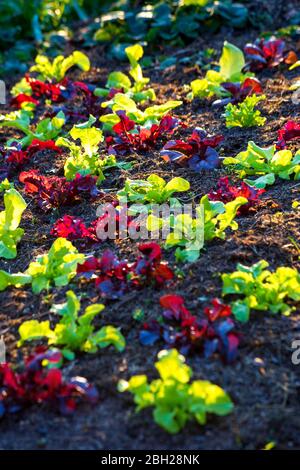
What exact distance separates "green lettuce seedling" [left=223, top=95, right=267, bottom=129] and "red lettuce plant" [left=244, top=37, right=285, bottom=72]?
0.90 metres

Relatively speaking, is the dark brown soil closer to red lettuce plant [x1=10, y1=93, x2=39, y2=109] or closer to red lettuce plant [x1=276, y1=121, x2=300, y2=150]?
red lettuce plant [x1=276, y1=121, x2=300, y2=150]

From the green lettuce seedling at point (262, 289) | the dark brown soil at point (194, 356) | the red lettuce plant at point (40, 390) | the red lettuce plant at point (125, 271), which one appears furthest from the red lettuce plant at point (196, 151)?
the red lettuce plant at point (40, 390)

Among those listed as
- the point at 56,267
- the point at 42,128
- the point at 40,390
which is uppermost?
the point at 42,128

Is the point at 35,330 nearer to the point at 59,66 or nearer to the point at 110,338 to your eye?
the point at 110,338

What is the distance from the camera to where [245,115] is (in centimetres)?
504

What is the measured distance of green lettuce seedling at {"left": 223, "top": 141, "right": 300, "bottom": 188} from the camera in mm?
4352

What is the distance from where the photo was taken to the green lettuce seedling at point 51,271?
3.75 m

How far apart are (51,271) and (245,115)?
1.91 meters

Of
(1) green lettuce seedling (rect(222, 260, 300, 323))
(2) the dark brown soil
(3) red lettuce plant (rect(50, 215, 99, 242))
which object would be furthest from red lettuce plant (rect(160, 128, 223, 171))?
(1) green lettuce seedling (rect(222, 260, 300, 323))

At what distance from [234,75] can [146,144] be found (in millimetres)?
1075

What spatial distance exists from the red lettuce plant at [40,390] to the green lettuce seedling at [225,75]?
3047 mm

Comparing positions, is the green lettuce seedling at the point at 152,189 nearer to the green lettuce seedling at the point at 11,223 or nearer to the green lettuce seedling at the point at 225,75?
the green lettuce seedling at the point at 11,223

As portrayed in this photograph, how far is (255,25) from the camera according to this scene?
698cm

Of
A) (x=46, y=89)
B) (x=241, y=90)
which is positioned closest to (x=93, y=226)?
(x=241, y=90)
